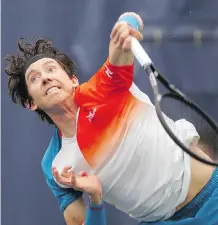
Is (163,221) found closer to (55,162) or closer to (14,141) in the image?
(55,162)

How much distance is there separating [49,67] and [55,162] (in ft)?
0.84

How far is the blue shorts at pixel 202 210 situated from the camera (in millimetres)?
1918

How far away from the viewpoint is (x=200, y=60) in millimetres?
2662

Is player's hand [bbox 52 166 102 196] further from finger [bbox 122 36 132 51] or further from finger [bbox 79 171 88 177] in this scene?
finger [bbox 122 36 132 51]

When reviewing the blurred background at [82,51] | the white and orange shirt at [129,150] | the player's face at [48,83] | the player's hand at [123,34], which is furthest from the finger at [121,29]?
the blurred background at [82,51]

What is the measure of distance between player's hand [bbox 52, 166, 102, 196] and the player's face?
193 mm

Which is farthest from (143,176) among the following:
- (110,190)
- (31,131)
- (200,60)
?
(31,131)

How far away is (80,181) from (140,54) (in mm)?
381

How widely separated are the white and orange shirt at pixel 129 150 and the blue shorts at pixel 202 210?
1.4 inches

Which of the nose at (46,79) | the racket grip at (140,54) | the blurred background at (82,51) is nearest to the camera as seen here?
the racket grip at (140,54)

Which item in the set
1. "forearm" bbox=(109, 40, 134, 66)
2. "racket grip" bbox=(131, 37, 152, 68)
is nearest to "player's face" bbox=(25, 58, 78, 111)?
"forearm" bbox=(109, 40, 134, 66)

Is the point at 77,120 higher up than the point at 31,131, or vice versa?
the point at 77,120

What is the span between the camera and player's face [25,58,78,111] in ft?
6.51

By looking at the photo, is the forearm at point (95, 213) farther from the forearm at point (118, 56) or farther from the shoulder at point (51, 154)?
the forearm at point (118, 56)
